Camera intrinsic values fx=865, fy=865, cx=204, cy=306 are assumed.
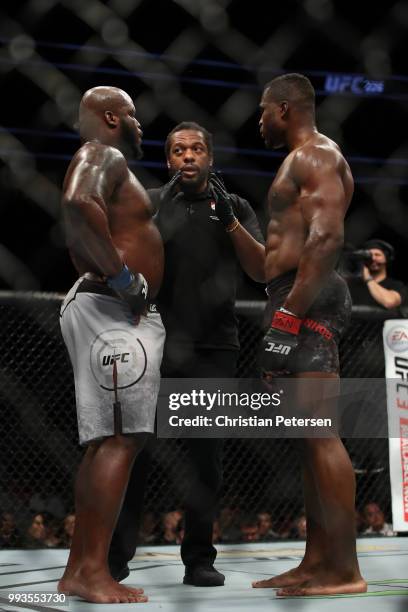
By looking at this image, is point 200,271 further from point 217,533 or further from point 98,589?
point 217,533

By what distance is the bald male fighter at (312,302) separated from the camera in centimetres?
185

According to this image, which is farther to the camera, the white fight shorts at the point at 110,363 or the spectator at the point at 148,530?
the spectator at the point at 148,530

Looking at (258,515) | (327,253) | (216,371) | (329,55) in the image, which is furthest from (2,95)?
(327,253)

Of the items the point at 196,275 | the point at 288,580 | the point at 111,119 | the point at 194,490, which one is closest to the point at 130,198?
the point at 111,119

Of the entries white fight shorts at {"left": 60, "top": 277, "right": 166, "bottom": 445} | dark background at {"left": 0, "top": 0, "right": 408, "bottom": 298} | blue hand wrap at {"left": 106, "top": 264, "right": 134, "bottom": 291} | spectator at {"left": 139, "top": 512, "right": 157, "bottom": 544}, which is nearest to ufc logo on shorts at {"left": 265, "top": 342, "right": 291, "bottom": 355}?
white fight shorts at {"left": 60, "top": 277, "right": 166, "bottom": 445}

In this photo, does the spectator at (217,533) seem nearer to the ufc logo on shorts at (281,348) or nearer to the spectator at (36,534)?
the spectator at (36,534)

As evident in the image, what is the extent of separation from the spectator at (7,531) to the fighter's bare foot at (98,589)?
157cm

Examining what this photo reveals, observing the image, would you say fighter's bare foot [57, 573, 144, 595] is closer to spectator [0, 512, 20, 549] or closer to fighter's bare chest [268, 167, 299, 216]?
fighter's bare chest [268, 167, 299, 216]

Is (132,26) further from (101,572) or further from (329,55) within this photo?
(101,572)

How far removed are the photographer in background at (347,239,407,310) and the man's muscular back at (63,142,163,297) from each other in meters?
1.63

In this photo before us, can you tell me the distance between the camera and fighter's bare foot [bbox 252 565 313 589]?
75.3 inches

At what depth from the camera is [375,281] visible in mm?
3537

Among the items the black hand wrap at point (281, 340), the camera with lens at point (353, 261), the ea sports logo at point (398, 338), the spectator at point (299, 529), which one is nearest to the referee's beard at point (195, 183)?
the black hand wrap at point (281, 340)

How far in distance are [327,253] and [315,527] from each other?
0.62 metres
